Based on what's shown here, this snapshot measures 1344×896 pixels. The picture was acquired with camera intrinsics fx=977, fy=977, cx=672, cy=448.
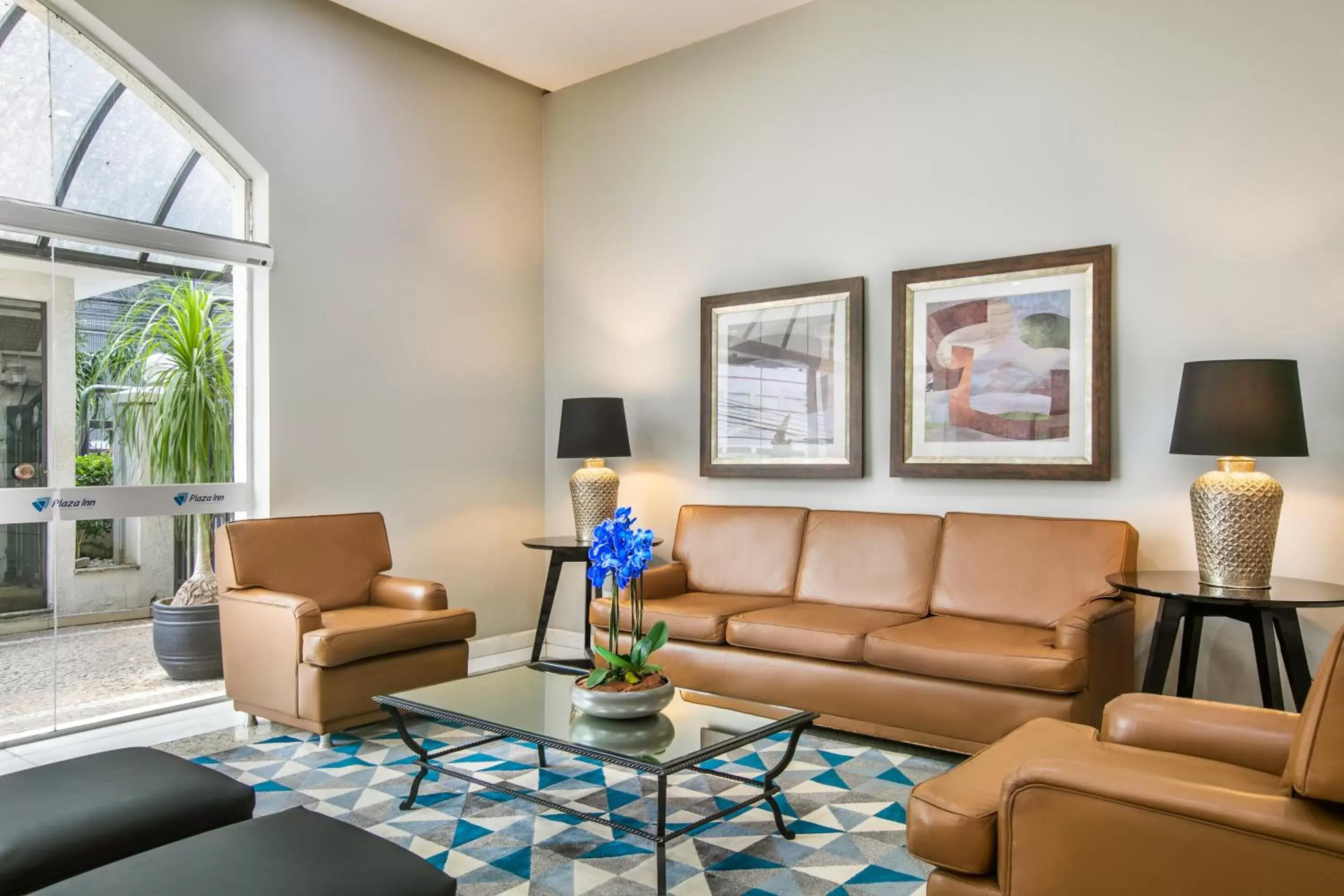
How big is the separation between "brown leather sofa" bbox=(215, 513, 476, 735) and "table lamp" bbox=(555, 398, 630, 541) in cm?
101

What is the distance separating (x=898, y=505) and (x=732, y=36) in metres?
2.68

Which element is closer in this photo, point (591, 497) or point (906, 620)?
point (906, 620)

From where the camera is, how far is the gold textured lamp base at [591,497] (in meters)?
5.21

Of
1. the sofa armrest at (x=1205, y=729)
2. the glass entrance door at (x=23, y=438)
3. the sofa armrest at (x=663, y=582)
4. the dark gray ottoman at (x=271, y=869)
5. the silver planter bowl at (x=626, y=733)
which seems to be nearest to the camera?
the dark gray ottoman at (x=271, y=869)

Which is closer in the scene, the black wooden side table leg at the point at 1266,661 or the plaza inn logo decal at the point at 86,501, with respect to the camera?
the black wooden side table leg at the point at 1266,661

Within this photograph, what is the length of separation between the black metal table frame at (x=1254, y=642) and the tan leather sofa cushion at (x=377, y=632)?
9.04ft

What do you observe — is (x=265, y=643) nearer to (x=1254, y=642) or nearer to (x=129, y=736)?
(x=129, y=736)

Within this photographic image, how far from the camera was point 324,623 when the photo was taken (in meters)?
4.07

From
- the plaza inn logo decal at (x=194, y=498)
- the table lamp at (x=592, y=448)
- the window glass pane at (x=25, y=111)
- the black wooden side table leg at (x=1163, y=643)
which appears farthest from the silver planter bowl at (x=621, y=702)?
the window glass pane at (x=25, y=111)

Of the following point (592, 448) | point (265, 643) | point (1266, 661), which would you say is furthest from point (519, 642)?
point (1266, 661)

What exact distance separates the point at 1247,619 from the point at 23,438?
4702 mm

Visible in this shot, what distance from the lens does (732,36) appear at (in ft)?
17.3

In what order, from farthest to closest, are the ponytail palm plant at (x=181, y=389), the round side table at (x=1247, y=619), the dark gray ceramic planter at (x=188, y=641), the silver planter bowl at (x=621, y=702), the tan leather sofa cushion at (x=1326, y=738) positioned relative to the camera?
1. the dark gray ceramic planter at (x=188, y=641)
2. the ponytail palm plant at (x=181, y=389)
3. the round side table at (x=1247, y=619)
4. the silver planter bowl at (x=621, y=702)
5. the tan leather sofa cushion at (x=1326, y=738)

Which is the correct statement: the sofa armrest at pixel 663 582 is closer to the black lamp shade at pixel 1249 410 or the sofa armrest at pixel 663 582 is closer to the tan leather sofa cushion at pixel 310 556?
the tan leather sofa cushion at pixel 310 556
